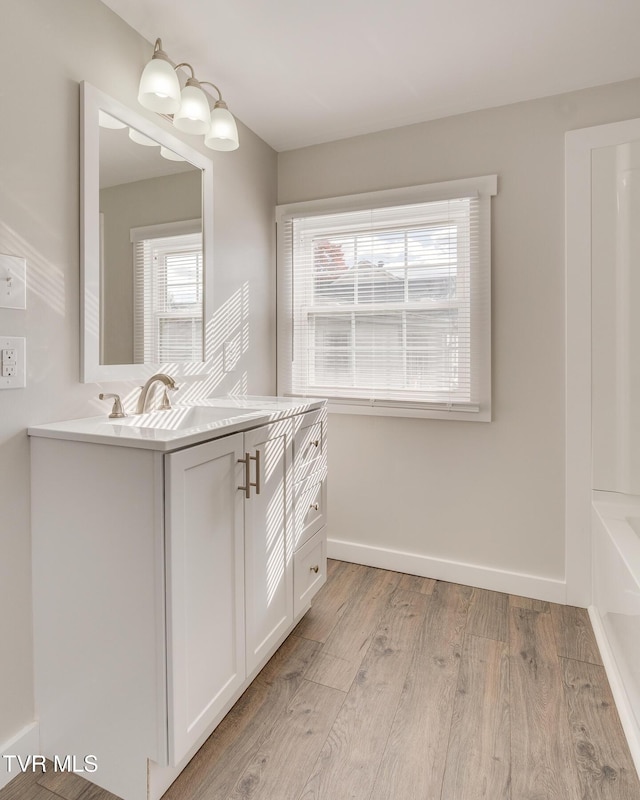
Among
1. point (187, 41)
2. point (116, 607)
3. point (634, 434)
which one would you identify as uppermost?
point (187, 41)

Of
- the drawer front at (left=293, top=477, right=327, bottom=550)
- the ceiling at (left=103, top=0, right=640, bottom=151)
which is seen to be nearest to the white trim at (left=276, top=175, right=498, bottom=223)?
the ceiling at (left=103, top=0, right=640, bottom=151)

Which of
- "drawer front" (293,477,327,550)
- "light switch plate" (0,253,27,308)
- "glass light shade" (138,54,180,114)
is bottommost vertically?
"drawer front" (293,477,327,550)

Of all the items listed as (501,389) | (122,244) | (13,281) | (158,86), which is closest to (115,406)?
(13,281)

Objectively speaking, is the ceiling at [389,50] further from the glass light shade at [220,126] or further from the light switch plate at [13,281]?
the light switch plate at [13,281]

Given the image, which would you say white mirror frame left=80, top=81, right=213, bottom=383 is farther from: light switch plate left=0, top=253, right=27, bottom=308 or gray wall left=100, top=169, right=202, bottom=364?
light switch plate left=0, top=253, right=27, bottom=308

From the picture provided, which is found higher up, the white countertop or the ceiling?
the ceiling

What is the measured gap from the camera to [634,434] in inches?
81.4

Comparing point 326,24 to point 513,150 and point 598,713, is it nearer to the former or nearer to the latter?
point 513,150

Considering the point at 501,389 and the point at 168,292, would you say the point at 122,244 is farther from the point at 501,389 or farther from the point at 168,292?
the point at 501,389

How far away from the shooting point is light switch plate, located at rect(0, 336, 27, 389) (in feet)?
4.40

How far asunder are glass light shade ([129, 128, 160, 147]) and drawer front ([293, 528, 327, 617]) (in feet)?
5.60

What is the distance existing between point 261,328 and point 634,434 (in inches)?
75.2

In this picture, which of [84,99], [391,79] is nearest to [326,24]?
[391,79]

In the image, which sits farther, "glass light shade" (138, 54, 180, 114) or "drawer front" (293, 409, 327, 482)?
"drawer front" (293, 409, 327, 482)
